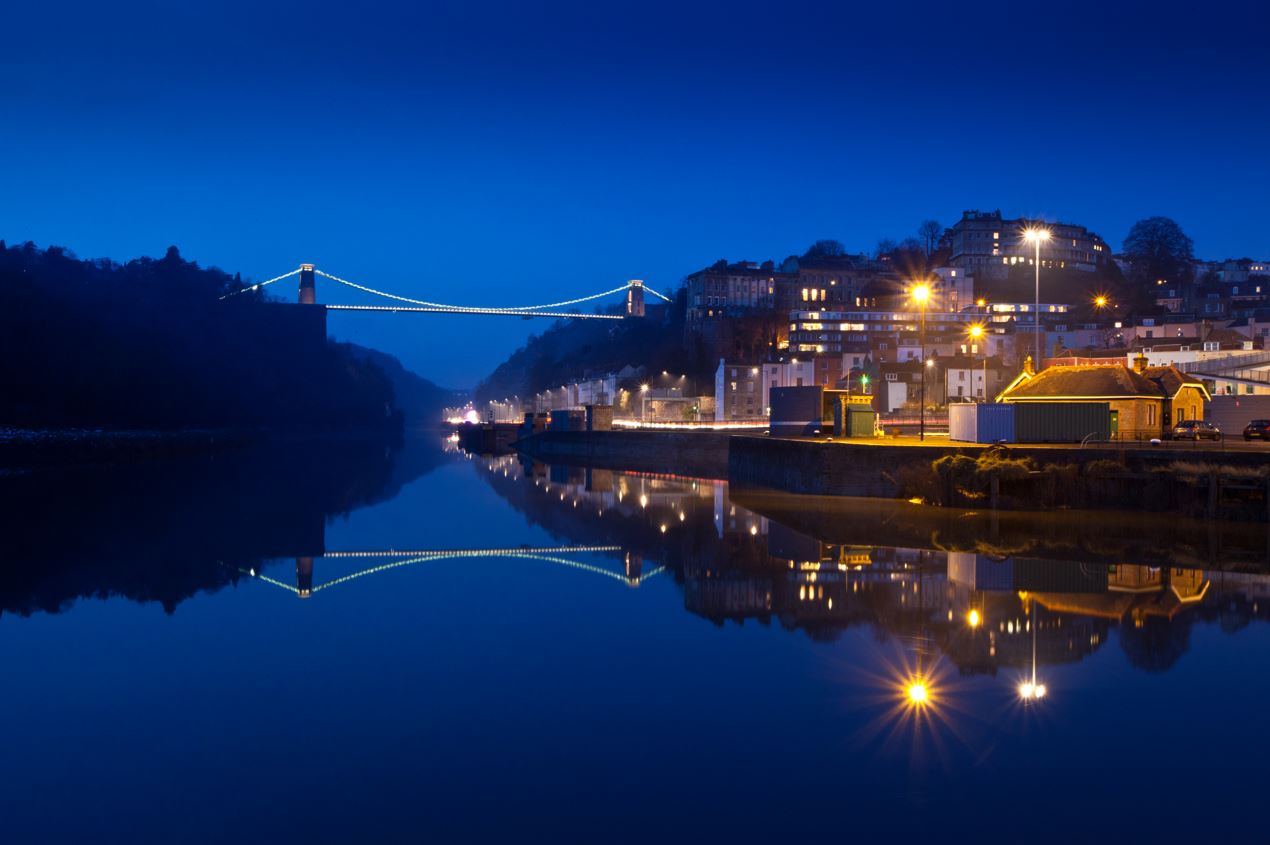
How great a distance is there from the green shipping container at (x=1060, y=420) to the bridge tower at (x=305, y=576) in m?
→ 17.8

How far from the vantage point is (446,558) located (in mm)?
19484

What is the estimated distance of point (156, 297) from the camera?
9612 cm

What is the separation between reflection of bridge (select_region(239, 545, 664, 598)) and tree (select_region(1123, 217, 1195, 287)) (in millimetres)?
94464

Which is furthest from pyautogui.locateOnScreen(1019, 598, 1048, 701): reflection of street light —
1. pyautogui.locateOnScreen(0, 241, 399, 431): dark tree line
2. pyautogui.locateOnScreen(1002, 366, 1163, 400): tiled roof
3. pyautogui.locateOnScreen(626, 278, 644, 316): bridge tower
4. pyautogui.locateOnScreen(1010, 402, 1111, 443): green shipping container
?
pyautogui.locateOnScreen(626, 278, 644, 316): bridge tower

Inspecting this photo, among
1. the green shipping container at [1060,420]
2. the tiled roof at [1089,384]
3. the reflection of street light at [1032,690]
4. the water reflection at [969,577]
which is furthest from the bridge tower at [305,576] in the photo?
the tiled roof at [1089,384]

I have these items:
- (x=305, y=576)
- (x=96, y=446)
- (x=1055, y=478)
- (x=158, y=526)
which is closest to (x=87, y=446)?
(x=96, y=446)

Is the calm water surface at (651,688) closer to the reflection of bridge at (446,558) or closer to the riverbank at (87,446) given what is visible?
the reflection of bridge at (446,558)

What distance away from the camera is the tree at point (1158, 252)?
330ft

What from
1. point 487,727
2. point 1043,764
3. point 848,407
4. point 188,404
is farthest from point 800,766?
point 188,404

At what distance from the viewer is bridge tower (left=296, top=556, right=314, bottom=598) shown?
1514 centimetres

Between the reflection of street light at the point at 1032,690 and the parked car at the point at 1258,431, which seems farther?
the parked car at the point at 1258,431

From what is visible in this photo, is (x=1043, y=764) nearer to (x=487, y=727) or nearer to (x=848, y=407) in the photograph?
(x=487, y=727)

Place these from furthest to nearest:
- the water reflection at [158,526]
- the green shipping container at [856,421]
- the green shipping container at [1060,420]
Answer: the green shipping container at [856,421] < the green shipping container at [1060,420] < the water reflection at [158,526]

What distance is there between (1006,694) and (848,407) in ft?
84.0
